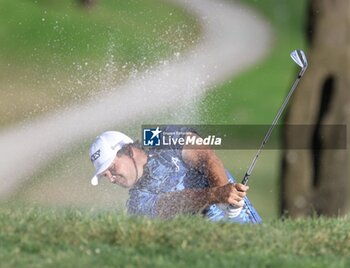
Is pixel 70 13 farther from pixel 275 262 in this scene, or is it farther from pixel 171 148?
pixel 275 262

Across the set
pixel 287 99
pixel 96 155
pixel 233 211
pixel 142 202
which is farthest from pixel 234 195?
pixel 287 99

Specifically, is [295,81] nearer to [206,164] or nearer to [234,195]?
[206,164]

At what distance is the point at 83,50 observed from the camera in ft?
37.7

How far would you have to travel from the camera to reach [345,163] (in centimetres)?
1119

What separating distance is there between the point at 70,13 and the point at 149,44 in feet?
10.2

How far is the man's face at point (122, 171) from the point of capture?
29.1 feet

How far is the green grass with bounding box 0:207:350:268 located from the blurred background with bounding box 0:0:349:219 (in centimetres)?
136

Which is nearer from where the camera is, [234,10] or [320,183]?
[320,183]

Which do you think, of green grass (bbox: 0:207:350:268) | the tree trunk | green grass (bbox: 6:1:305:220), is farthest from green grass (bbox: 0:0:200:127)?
green grass (bbox: 0:207:350:268)

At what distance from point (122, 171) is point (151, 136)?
0.53 m

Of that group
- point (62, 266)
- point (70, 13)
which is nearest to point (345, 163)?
point (70, 13)

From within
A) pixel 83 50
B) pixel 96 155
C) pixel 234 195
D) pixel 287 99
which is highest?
pixel 83 50

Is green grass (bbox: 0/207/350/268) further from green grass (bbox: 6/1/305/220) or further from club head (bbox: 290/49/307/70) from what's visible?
club head (bbox: 290/49/307/70)

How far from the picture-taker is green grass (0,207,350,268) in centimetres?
645
